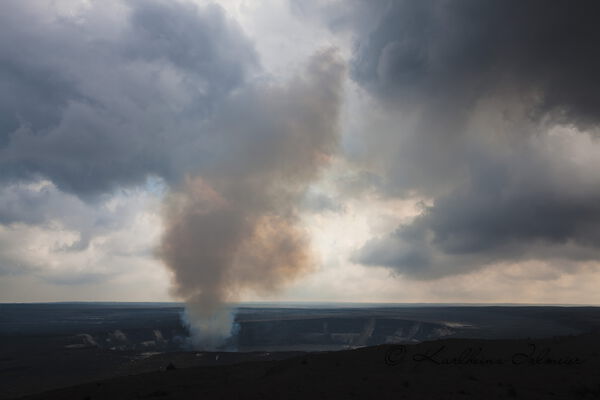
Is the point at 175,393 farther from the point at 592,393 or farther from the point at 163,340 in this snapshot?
the point at 163,340

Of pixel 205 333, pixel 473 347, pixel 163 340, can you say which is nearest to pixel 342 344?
pixel 205 333
